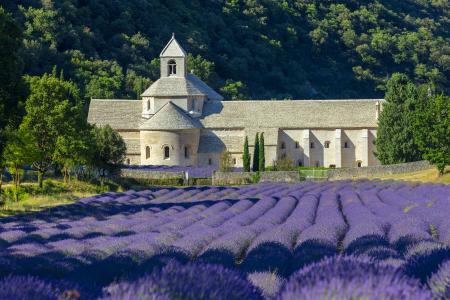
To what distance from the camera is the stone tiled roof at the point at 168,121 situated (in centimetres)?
7069

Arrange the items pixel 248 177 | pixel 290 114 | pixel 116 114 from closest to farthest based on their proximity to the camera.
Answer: pixel 248 177, pixel 116 114, pixel 290 114

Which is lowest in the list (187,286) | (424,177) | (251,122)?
(187,286)

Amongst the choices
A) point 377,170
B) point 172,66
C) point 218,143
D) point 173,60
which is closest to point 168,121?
point 218,143

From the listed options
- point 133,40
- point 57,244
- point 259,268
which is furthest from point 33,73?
point 259,268

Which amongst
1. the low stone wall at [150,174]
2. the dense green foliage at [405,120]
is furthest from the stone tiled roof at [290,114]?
the low stone wall at [150,174]

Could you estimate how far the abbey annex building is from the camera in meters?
74.7

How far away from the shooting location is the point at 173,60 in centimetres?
7800

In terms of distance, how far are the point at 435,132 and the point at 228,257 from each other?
47.8 meters

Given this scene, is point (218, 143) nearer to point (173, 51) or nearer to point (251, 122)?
point (251, 122)

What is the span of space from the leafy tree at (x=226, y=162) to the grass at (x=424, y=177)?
1298 centimetres

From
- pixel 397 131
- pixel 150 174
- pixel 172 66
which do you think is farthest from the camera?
pixel 172 66

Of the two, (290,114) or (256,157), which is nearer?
(256,157)

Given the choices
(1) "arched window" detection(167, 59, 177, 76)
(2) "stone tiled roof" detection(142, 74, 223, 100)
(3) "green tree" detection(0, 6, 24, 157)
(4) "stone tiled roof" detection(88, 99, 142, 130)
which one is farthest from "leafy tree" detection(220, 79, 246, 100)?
(3) "green tree" detection(0, 6, 24, 157)

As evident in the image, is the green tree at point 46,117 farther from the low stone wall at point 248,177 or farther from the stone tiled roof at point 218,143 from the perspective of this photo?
the stone tiled roof at point 218,143
